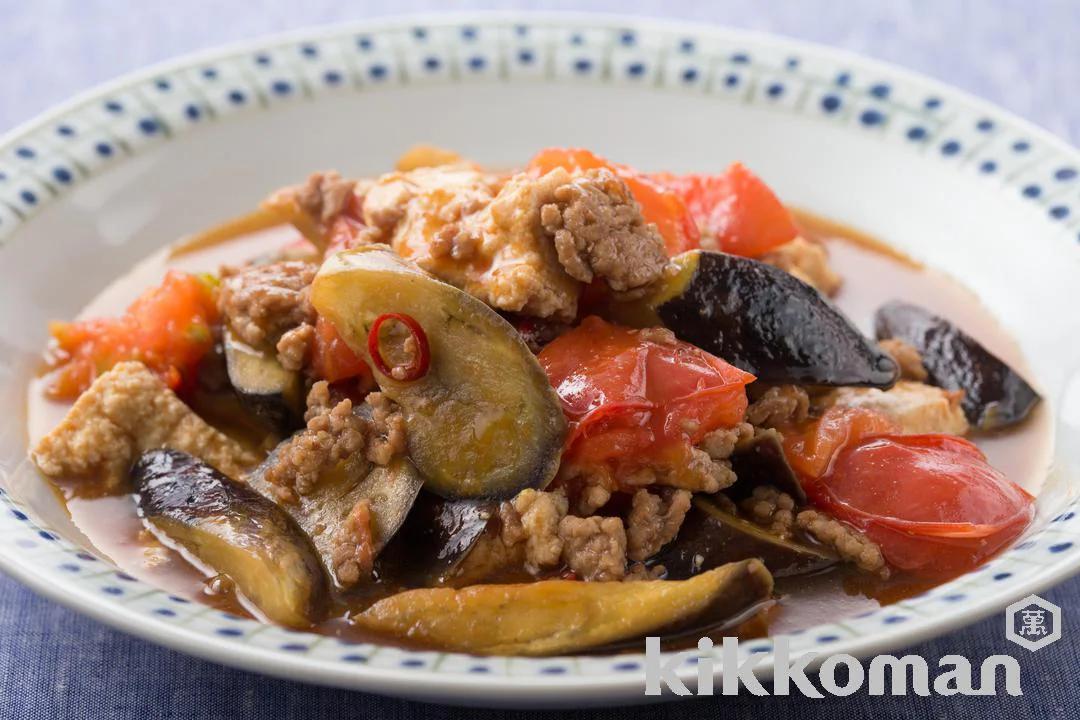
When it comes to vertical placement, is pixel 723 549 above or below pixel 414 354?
below

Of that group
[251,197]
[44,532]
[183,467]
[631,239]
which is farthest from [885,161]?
[44,532]

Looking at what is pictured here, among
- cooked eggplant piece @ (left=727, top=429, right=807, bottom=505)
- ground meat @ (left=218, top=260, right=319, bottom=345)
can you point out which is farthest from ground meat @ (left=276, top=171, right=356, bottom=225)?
cooked eggplant piece @ (left=727, top=429, right=807, bottom=505)

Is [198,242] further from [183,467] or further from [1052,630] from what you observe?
[1052,630]

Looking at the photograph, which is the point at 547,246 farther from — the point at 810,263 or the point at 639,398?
the point at 810,263

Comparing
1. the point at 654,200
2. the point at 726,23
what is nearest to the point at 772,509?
the point at 654,200

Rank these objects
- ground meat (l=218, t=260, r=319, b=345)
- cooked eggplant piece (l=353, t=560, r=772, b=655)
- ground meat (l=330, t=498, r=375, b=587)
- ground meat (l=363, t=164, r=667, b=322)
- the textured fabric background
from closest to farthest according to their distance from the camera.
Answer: cooked eggplant piece (l=353, t=560, r=772, b=655) → ground meat (l=330, t=498, r=375, b=587) → ground meat (l=363, t=164, r=667, b=322) → ground meat (l=218, t=260, r=319, b=345) → the textured fabric background

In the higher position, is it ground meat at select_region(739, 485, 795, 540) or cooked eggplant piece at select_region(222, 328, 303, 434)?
cooked eggplant piece at select_region(222, 328, 303, 434)

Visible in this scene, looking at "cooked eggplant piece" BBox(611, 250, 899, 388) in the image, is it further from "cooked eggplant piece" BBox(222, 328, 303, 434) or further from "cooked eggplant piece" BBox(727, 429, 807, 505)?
"cooked eggplant piece" BBox(222, 328, 303, 434)
